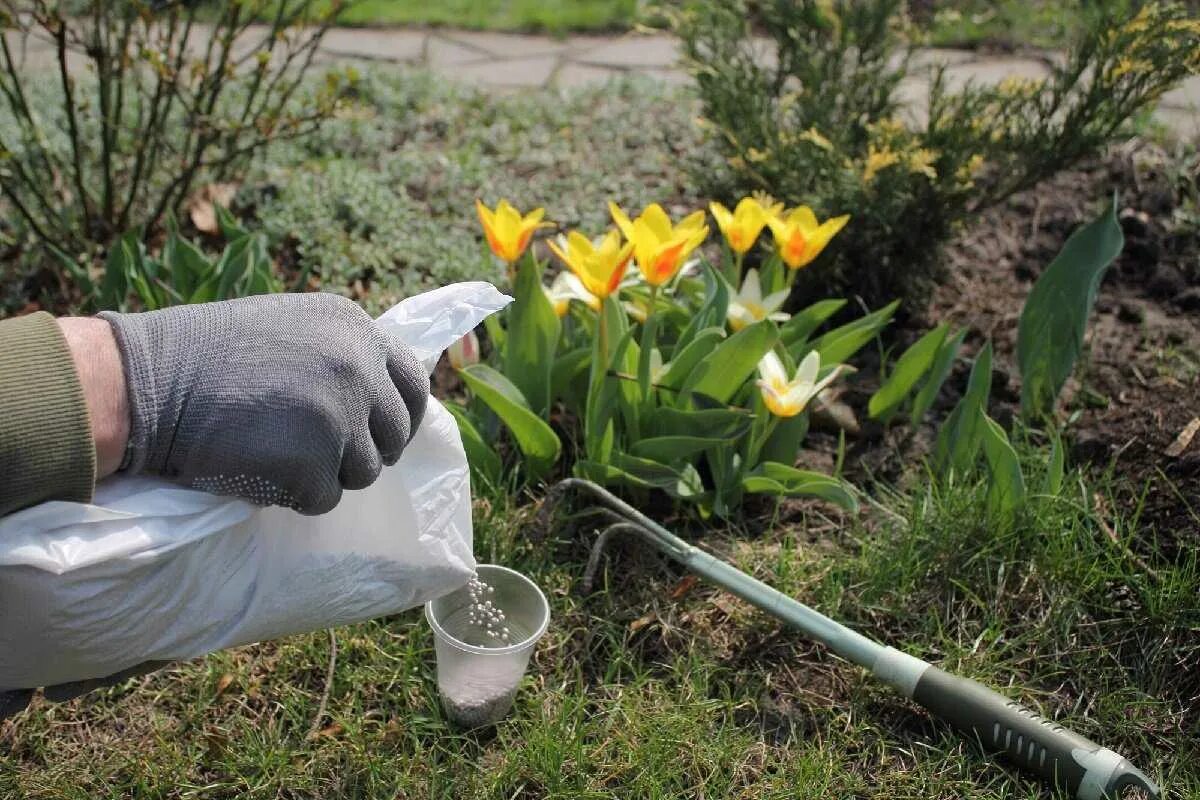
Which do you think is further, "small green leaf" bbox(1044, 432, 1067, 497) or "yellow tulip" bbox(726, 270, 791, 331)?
"yellow tulip" bbox(726, 270, 791, 331)

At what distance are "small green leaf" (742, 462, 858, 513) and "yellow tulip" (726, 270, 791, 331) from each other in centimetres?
31

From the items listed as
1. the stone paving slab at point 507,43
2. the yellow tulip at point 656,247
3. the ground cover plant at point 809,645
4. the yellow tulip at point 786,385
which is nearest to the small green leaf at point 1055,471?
the ground cover plant at point 809,645

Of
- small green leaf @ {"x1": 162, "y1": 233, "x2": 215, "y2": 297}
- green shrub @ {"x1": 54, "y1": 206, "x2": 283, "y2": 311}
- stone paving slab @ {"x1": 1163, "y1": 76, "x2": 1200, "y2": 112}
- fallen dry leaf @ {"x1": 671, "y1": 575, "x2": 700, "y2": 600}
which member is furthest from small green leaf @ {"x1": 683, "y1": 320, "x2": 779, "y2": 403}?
stone paving slab @ {"x1": 1163, "y1": 76, "x2": 1200, "y2": 112}

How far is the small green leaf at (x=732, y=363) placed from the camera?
2252 millimetres

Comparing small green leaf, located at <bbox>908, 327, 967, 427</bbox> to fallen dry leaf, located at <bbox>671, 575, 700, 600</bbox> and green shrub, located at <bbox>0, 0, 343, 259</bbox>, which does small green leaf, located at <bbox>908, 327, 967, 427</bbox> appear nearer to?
fallen dry leaf, located at <bbox>671, 575, 700, 600</bbox>

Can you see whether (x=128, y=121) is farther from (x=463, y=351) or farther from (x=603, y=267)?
(x=603, y=267)

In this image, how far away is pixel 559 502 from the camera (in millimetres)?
2346

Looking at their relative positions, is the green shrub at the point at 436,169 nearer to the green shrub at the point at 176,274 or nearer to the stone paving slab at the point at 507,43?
the green shrub at the point at 176,274

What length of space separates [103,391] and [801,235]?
56.1 inches

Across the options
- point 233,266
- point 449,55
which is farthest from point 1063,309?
point 449,55

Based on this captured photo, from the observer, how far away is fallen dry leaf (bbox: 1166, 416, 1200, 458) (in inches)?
92.0

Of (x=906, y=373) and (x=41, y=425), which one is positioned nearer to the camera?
(x=41, y=425)

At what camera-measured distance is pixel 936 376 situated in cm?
252

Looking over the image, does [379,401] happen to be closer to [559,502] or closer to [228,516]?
[228,516]
